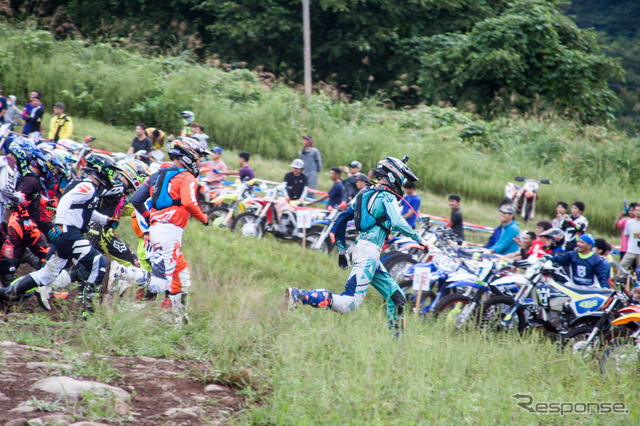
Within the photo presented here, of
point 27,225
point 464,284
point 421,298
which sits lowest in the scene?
point 421,298

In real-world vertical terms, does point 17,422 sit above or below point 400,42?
below

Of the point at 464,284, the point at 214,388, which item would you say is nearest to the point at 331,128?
the point at 464,284

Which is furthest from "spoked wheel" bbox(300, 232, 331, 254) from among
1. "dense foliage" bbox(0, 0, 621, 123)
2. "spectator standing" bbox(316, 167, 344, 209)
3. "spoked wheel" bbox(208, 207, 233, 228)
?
"dense foliage" bbox(0, 0, 621, 123)

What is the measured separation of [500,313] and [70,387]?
6086 mm

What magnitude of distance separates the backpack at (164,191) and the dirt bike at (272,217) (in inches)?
203

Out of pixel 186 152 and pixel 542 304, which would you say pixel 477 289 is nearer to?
pixel 542 304

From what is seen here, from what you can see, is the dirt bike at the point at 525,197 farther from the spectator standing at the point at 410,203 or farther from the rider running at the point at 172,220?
the rider running at the point at 172,220

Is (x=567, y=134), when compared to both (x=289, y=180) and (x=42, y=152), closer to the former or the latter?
(x=289, y=180)

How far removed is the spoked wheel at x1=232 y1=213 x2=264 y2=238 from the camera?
12648 mm

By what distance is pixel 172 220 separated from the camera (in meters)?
7.46

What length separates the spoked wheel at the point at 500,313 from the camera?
8984mm

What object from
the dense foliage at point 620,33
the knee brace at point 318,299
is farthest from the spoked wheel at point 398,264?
the dense foliage at point 620,33

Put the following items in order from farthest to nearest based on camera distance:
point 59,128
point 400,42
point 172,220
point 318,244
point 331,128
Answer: point 400,42 < point 331,128 < point 59,128 < point 318,244 < point 172,220

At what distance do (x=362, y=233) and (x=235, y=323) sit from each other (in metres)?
1.87
